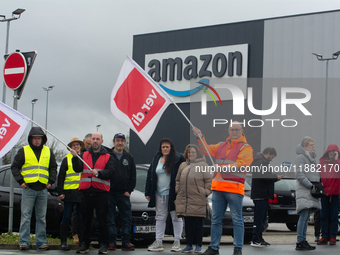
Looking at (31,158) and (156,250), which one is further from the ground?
(31,158)

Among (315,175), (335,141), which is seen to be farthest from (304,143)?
(335,141)

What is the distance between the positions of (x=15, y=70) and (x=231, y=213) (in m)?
4.77

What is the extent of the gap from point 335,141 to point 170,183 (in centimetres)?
2332

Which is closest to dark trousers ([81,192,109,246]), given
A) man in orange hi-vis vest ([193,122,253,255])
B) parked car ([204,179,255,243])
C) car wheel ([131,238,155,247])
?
man in orange hi-vis vest ([193,122,253,255])

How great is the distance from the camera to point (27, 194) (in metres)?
9.02

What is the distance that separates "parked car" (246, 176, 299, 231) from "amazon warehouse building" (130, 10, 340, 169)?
1336 cm

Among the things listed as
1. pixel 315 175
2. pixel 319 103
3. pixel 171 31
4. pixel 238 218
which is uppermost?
pixel 171 31

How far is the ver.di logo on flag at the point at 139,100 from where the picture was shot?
911 centimetres

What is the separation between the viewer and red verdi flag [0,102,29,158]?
30.3ft

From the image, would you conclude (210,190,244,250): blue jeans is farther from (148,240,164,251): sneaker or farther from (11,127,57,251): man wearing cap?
(11,127,57,251): man wearing cap

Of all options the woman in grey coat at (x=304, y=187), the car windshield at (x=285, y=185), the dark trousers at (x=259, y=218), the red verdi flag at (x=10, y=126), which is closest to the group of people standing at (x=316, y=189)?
the woman in grey coat at (x=304, y=187)

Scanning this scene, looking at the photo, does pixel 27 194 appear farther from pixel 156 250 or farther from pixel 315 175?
pixel 315 175

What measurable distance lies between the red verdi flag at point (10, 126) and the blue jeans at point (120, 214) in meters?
1.89

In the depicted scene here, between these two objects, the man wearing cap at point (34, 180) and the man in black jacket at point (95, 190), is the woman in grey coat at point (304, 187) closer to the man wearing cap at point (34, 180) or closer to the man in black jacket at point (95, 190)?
the man in black jacket at point (95, 190)
